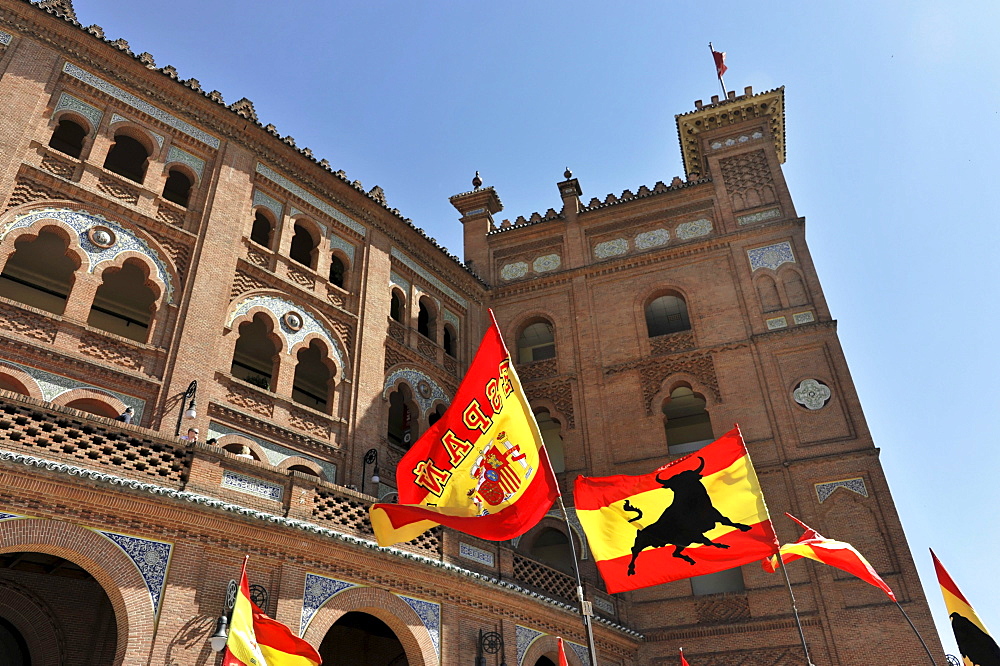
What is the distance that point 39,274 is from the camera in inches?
638

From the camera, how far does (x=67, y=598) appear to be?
12.6 metres

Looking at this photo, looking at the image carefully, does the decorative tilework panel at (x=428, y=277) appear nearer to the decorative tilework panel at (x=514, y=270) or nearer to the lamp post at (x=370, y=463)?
the decorative tilework panel at (x=514, y=270)

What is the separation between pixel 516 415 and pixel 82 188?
10.5 m

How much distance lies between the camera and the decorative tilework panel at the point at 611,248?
78.5ft

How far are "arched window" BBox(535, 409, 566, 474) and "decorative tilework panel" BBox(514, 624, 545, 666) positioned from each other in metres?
7.78

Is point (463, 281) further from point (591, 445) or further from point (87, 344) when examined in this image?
point (87, 344)

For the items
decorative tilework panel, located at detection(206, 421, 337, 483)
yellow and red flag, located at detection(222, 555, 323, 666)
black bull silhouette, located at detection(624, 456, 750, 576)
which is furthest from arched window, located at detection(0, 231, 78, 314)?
black bull silhouette, located at detection(624, 456, 750, 576)

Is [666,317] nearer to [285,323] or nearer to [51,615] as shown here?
[285,323]

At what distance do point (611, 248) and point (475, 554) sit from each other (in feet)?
41.2

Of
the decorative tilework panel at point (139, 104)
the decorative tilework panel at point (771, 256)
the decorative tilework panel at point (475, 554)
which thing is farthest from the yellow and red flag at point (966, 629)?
the decorative tilework panel at point (139, 104)

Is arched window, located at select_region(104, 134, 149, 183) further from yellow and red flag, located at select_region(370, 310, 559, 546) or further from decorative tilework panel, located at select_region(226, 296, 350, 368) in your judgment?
yellow and red flag, located at select_region(370, 310, 559, 546)

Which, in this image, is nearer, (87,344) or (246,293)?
(87,344)

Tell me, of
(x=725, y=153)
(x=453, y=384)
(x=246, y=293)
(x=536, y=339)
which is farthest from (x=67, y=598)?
(x=725, y=153)

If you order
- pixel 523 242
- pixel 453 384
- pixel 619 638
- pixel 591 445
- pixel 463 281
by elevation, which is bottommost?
pixel 619 638
